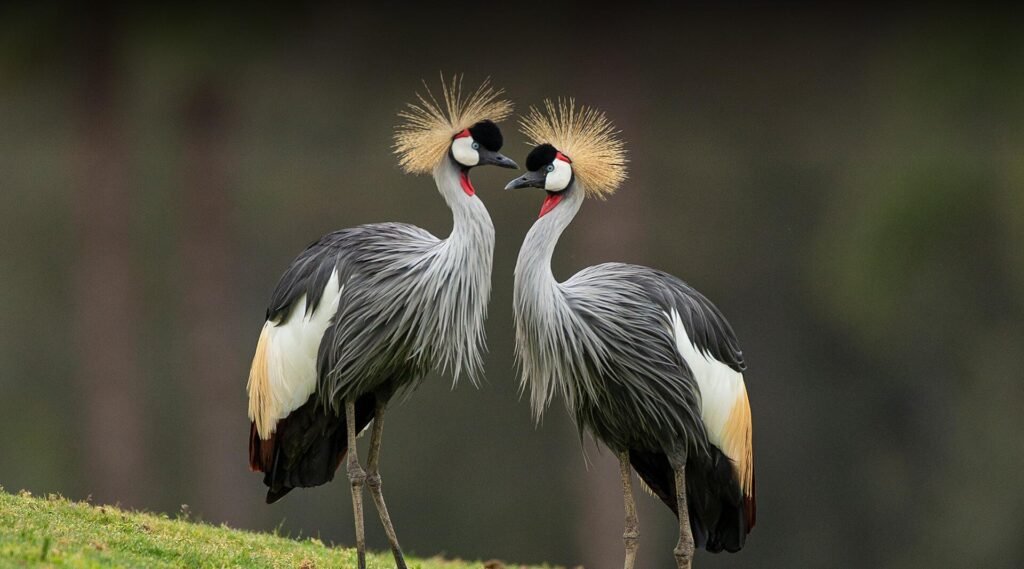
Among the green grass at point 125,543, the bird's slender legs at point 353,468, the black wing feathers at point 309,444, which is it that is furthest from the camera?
the black wing feathers at point 309,444

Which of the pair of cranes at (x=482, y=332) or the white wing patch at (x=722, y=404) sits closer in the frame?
the pair of cranes at (x=482, y=332)

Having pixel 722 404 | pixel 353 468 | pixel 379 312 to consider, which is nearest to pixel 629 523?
pixel 722 404

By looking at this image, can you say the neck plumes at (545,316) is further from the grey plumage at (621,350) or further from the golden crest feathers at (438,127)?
the golden crest feathers at (438,127)

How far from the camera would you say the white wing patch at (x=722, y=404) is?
3768 millimetres

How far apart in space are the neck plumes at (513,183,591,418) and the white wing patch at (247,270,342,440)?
1.69ft

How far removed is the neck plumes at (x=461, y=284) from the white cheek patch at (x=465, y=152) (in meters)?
0.06

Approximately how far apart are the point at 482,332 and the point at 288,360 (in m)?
0.55

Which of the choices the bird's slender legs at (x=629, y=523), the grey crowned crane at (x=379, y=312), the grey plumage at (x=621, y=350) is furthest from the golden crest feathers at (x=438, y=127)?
the bird's slender legs at (x=629, y=523)

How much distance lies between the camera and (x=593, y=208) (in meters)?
6.10

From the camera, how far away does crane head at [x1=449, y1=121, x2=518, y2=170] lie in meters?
3.75

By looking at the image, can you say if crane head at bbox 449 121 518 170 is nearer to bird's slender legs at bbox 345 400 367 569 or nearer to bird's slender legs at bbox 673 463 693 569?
bird's slender legs at bbox 345 400 367 569

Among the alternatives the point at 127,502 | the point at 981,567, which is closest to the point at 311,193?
the point at 127,502

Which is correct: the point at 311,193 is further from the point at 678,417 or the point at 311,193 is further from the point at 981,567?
the point at 981,567

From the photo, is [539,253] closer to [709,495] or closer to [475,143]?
[475,143]
